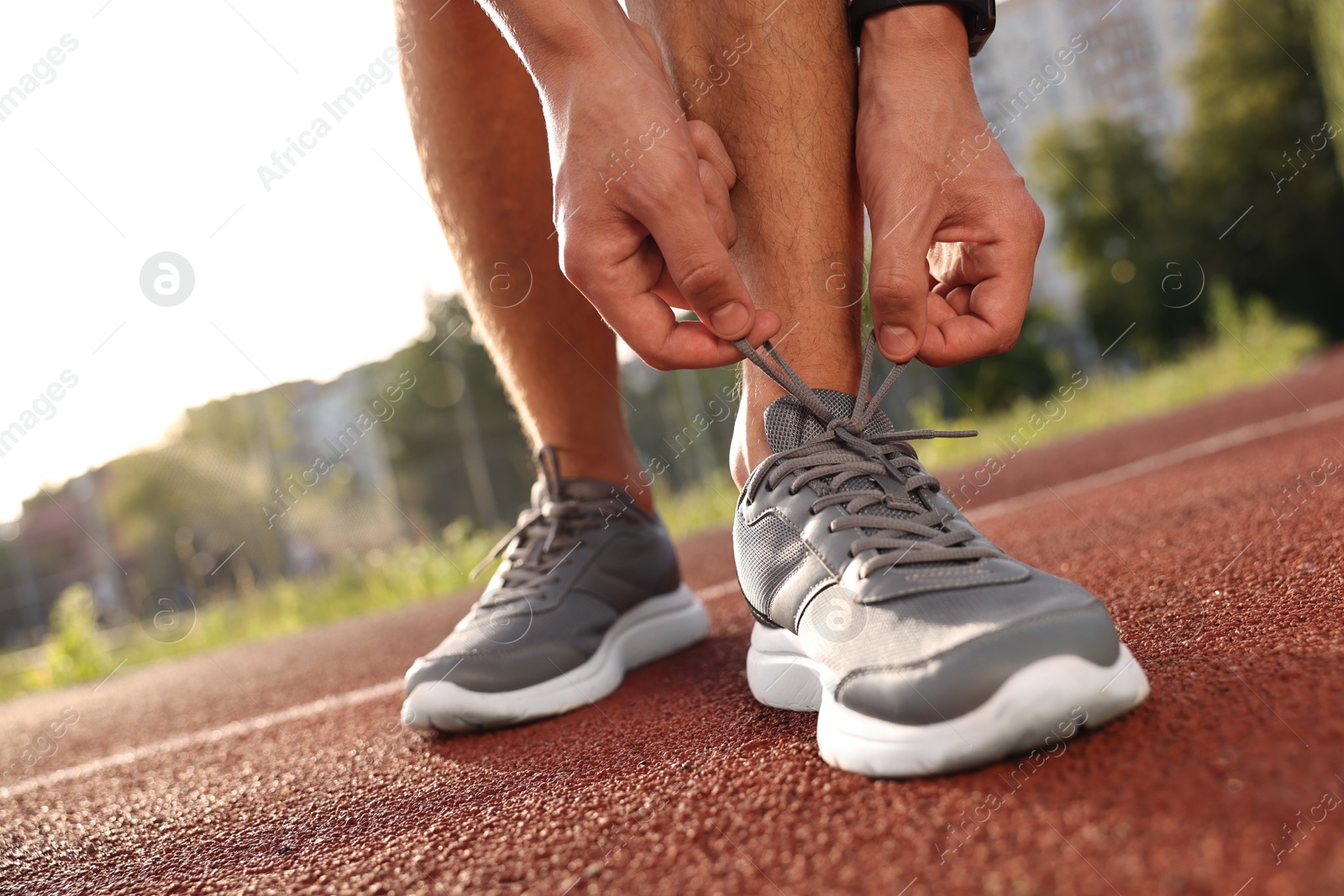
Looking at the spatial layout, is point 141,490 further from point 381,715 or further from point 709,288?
point 709,288

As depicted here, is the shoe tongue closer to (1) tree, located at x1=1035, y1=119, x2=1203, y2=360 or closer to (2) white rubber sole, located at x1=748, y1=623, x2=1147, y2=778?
(2) white rubber sole, located at x1=748, y1=623, x2=1147, y2=778

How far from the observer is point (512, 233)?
169cm

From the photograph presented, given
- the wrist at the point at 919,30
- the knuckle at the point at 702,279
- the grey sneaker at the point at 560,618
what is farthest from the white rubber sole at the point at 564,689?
the wrist at the point at 919,30

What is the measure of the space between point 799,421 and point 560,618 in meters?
0.56

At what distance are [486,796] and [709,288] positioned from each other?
66cm

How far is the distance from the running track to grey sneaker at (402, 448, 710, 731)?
0.19 ft

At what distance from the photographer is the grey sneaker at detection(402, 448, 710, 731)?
136 centimetres

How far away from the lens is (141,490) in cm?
1112

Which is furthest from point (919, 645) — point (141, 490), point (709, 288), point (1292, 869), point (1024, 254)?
point (141, 490)

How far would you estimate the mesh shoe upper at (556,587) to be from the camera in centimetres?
138

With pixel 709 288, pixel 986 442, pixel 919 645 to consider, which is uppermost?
pixel 709 288

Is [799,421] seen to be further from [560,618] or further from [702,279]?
[560,618]

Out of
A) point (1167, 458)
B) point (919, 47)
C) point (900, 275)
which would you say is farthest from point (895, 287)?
point (1167, 458)

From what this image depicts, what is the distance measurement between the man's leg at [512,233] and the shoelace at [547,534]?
55 mm
